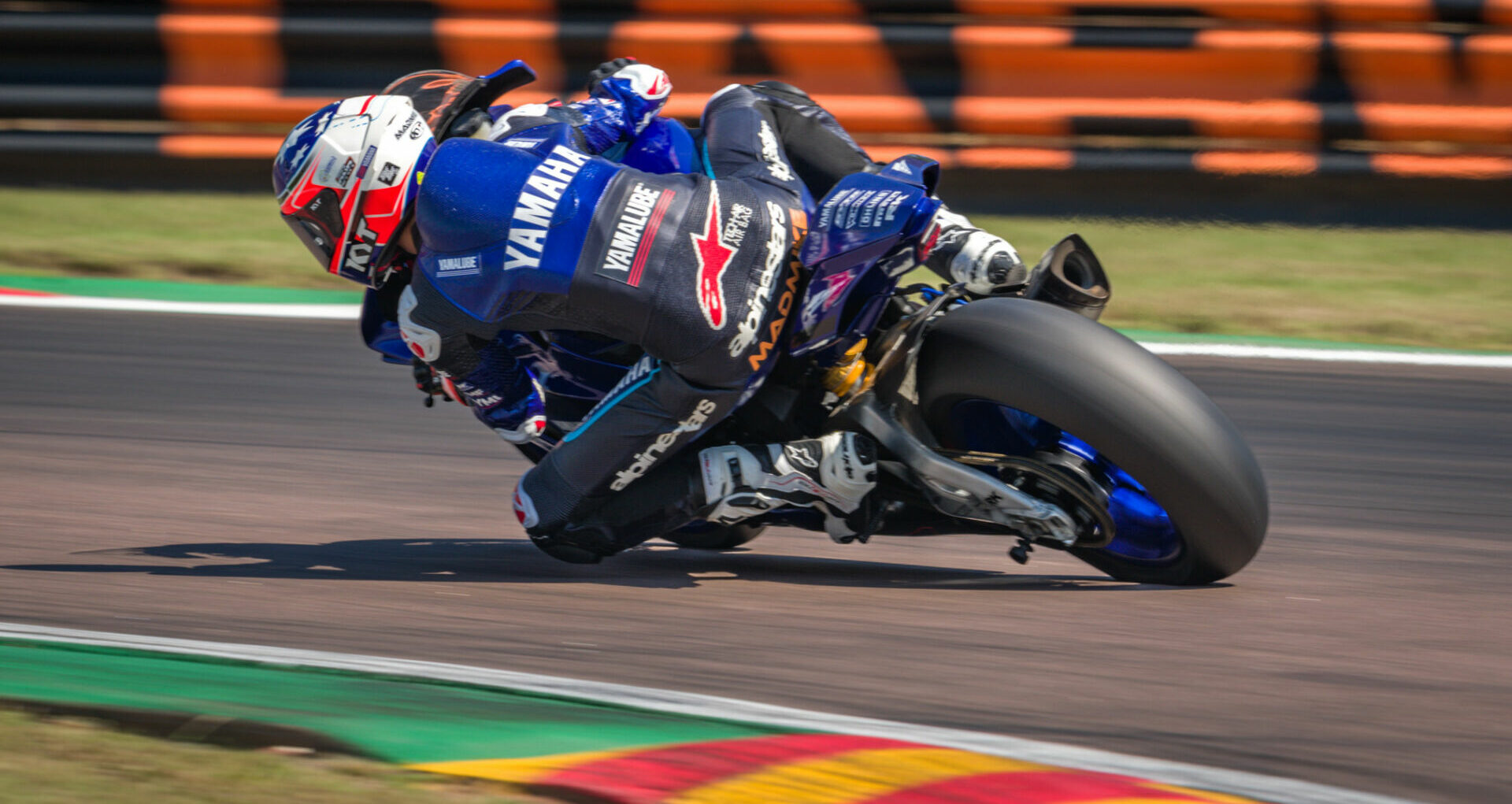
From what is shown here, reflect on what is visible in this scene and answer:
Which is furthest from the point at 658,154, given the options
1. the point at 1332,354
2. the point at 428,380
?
the point at 1332,354

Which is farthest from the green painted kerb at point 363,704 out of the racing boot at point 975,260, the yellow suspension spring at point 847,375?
the racing boot at point 975,260

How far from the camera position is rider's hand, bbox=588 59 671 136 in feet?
12.1

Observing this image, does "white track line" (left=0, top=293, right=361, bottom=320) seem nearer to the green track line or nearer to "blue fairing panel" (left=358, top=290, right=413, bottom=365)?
the green track line

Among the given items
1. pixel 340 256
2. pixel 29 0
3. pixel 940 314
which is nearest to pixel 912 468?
pixel 940 314

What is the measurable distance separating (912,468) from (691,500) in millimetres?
544

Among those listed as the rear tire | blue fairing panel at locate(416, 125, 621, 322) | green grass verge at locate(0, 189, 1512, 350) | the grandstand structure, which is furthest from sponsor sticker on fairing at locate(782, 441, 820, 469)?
the grandstand structure

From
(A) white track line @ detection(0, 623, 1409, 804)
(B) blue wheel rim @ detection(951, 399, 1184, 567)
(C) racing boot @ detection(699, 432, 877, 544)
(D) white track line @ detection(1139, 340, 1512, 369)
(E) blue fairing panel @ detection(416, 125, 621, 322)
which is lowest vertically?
(A) white track line @ detection(0, 623, 1409, 804)

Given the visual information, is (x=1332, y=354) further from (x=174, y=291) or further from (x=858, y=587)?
(x=174, y=291)

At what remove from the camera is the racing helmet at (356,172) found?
129 inches

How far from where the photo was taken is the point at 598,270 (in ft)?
10.5

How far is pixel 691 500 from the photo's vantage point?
3490mm

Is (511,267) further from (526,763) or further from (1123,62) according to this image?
(1123,62)

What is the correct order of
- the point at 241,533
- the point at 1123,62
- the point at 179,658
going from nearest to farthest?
the point at 179,658
the point at 241,533
the point at 1123,62

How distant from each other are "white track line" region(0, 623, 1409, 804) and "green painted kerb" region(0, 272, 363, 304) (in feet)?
15.4
